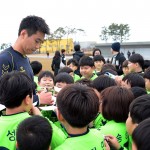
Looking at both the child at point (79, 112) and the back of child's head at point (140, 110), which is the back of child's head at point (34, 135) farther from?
the back of child's head at point (140, 110)

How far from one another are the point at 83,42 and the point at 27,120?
181 ft

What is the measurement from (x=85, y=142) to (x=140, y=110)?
0.50 metres

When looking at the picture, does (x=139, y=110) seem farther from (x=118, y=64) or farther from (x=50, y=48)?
(x=50, y=48)

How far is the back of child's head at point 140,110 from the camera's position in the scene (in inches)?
78.7

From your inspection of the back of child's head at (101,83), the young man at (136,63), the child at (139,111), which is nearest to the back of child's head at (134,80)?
the back of child's head at (101,83)

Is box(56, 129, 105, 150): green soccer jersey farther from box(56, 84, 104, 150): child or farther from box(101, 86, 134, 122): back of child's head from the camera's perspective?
box(101, 86, 134, 122): back of child's head

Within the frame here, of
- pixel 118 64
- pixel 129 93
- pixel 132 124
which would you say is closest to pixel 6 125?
pixel 132 124

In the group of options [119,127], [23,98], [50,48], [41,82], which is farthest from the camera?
[50,48]

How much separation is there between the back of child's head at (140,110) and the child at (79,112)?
293 millimetres

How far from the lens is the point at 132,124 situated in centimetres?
208

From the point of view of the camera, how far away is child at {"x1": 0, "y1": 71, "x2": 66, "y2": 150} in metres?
1.99

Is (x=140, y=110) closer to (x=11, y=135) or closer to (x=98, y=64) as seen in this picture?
(x=11, y=135)

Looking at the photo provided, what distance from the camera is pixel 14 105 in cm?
214

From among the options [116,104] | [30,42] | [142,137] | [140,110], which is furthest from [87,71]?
[142,137]
